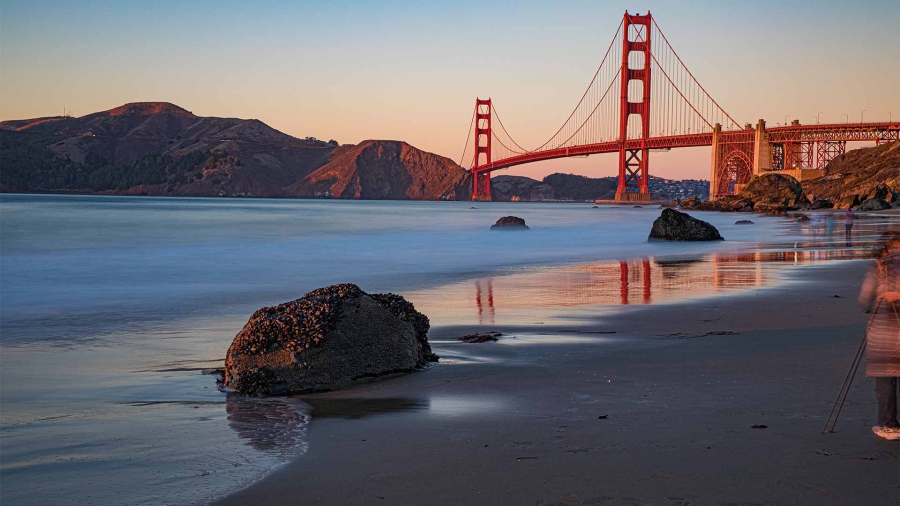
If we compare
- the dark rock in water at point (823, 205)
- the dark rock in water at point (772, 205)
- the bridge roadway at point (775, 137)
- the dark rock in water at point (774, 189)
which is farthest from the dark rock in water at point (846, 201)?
the bridge roadway at point (775, 137)

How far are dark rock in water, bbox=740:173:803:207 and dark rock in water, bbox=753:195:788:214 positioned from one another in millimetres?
247

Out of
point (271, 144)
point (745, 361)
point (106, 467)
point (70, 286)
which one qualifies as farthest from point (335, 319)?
point (271, 144)

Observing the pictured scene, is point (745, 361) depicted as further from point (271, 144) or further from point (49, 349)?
point (271, 144)

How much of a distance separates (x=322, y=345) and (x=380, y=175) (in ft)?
521

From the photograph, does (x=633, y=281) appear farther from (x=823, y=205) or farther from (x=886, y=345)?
(x=823, y=205)

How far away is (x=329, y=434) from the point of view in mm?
3832

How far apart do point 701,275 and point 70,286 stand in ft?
31.2

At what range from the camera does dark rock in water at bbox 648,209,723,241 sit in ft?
72.2

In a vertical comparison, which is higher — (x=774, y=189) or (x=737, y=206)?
(x=774, y=189)

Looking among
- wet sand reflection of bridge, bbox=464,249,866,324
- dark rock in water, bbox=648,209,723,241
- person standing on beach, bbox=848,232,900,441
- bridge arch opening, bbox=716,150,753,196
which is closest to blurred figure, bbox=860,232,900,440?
person standing on beach, bbox=848,232,900,441

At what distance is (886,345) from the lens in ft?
11.6

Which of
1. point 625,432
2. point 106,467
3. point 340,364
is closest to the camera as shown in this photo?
point 106,467

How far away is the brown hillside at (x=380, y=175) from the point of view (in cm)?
15600

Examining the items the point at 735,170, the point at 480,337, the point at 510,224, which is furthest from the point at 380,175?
the point at 480,337
